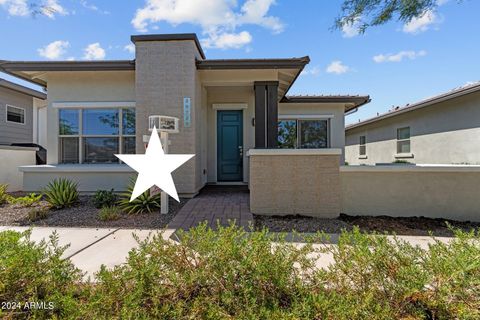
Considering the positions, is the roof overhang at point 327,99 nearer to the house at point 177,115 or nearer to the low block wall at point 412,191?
the house at point 177,115

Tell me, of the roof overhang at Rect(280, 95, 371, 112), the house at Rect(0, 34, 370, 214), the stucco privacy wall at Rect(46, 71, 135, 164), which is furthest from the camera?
the roof overhang at Rect(280, 95, 371, 112)

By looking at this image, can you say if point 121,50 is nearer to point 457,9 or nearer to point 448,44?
point 457,9

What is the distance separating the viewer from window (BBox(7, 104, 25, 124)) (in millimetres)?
11625

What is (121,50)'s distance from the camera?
776cm

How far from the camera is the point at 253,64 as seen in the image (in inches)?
273

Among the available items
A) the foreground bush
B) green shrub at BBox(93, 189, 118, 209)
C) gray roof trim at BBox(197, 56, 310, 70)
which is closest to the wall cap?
gray roof trim at BBox(197, 56, 310, 70)

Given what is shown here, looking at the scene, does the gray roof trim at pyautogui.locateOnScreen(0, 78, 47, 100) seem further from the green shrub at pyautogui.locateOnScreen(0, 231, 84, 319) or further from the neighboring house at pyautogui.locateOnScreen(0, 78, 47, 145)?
the green shrub at pyautogui.locateOnScreen(0, 231, 84, 319)

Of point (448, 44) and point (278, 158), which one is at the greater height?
point (448, 44)

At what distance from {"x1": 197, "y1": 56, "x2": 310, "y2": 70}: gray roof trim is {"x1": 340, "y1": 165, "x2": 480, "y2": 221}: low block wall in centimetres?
305

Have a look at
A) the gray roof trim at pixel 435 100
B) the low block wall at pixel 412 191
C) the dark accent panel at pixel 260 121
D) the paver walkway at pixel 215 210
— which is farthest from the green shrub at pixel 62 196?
the gray roof trim at pixel 435 100

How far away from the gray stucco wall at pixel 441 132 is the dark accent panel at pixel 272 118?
23.6ft

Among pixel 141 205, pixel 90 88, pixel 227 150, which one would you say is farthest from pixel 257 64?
pixel 90 88

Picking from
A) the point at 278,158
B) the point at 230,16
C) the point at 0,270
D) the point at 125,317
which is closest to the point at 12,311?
the point at 0,270

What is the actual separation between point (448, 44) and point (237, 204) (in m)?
8.80
